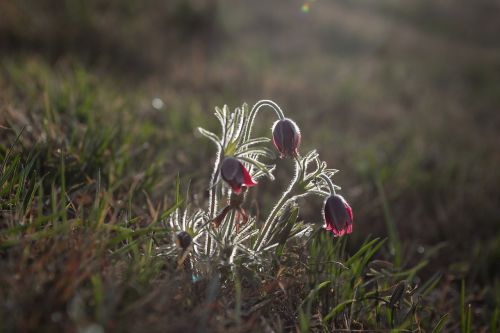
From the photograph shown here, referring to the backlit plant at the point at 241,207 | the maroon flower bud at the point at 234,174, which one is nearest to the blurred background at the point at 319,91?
the backlit plant at the point at 241,207

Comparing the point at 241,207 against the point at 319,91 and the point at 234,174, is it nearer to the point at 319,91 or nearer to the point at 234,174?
the point at 234,174

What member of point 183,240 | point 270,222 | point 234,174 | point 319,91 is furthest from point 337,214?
point 319,91

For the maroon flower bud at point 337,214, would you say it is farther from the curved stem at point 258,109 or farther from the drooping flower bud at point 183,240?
the drooping flower bud at point 183,240

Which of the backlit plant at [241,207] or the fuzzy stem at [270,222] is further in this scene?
the fuzzy stem at [270,222]

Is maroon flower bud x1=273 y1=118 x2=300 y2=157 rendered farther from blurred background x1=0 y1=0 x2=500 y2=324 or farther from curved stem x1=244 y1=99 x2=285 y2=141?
blurred background x1=0 y1=0 x2=500 y2=324

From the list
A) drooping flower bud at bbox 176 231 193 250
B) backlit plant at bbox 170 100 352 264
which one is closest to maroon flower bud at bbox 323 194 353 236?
backlit plant at bbox 170 100 352 264

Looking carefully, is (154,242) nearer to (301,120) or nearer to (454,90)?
(301,120)
